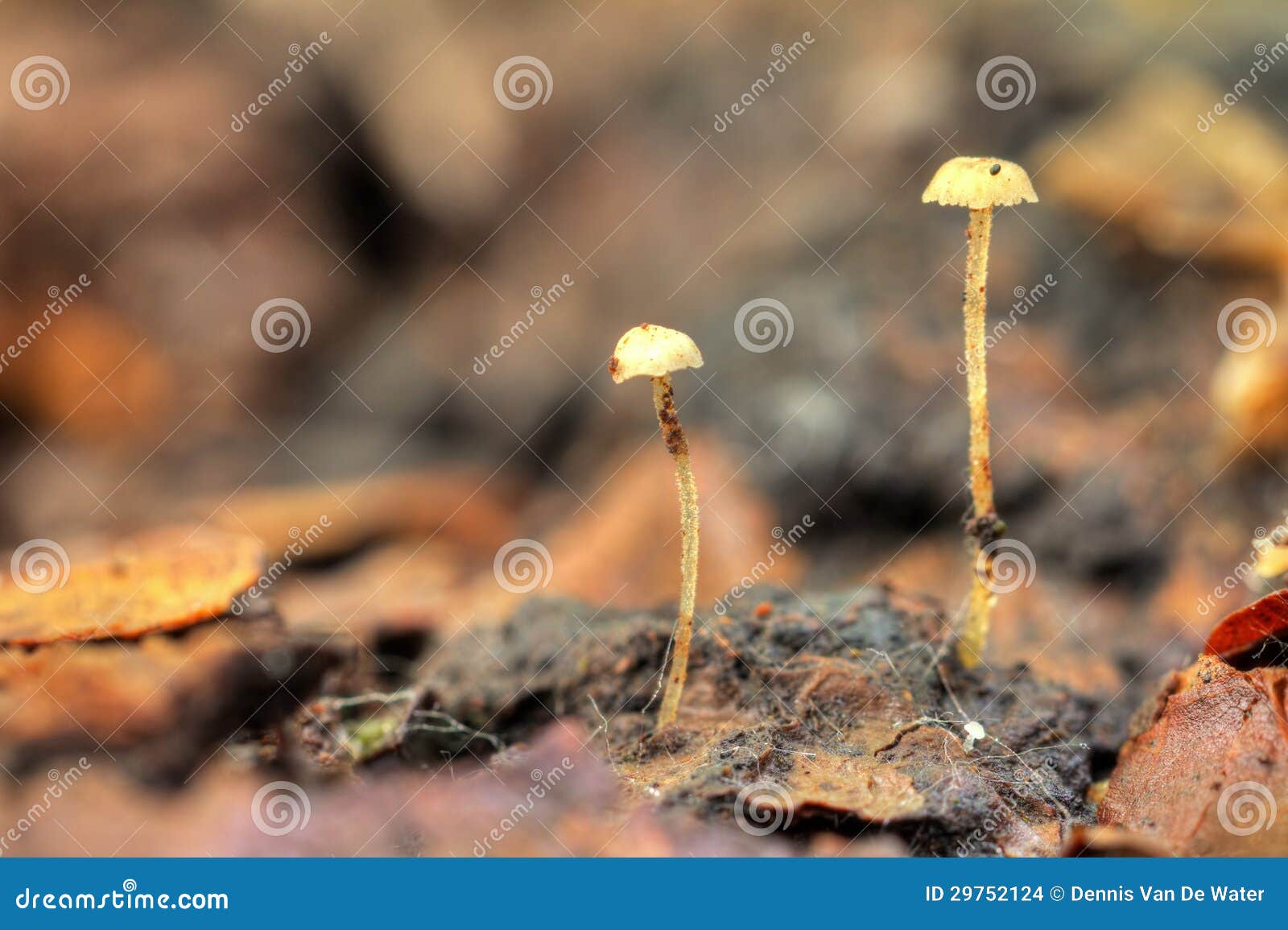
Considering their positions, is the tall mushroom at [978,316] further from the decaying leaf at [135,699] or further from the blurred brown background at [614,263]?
the decaying leaf at [135,699]

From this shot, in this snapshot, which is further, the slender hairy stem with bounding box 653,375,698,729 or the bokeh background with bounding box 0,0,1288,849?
the bokeh background with bounding box 0,0,1288,849

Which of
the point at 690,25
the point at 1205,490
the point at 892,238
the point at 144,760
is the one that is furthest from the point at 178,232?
the point at 1205,490

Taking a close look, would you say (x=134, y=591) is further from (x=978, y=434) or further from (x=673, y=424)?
(x=978, y=434)

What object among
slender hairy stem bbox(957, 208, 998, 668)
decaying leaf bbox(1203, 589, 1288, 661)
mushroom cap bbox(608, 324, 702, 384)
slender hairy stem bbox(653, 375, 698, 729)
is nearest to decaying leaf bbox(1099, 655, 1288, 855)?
decaying leaf bbox(1203, 589, 1288, 661)

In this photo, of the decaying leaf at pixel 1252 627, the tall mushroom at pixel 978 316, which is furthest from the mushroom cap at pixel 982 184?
the decaying leaf at pixel 1252 627

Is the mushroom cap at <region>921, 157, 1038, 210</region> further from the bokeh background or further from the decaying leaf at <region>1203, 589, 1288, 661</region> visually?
the bokeh background

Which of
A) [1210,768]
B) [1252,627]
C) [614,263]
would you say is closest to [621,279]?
[614,263]
